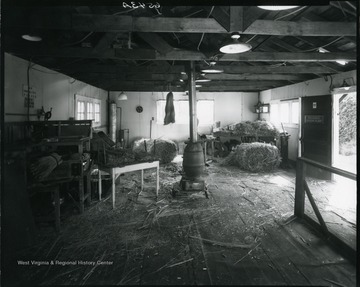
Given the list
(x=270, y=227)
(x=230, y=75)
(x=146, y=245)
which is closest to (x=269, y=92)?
(x=230, y=75)

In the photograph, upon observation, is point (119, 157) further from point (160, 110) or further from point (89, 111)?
point (160, 110)

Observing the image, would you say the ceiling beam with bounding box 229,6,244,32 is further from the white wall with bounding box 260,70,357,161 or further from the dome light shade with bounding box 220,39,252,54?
the white wall with bounding box 260,70,357,161

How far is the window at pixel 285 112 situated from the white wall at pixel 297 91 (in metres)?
0.25

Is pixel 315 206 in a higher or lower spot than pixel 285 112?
lower

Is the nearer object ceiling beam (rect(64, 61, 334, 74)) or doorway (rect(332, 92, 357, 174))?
ceiling beam (rect(64, 61, 334, 74))

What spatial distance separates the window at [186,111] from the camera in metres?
13.5

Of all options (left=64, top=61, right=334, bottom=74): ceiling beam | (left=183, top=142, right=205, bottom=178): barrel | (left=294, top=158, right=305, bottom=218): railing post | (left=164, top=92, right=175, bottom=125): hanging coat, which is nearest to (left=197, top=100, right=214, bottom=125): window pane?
(left=164, top=92, right=175, bottom=125): hanging coat

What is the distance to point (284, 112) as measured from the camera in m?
11.1

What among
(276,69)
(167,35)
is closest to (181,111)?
(276,69)

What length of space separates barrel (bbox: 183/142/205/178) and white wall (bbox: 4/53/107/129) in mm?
3974

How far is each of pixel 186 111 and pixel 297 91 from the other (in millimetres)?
5835

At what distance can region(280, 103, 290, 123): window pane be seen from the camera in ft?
35.7

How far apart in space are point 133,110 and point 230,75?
628cm

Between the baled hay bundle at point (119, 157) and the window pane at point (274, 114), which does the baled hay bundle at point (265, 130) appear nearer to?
the window pane at point (274, 114)
